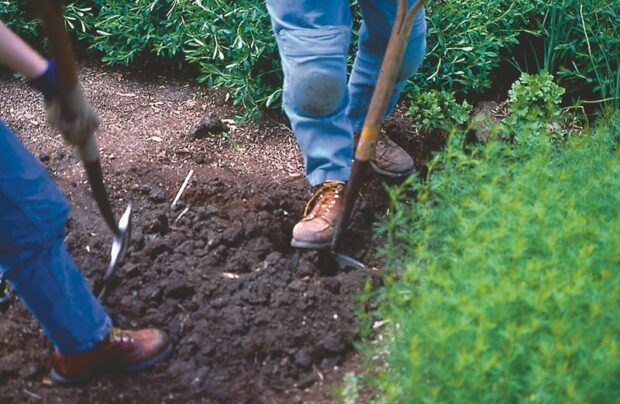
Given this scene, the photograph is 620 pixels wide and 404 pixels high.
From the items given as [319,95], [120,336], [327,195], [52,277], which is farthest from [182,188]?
[52,277]

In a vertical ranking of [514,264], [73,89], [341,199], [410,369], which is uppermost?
[73,89]

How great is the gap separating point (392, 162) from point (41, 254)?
6.07 feet

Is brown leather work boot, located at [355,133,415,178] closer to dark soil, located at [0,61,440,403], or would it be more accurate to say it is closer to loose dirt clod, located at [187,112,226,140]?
dark soil, located at [0,61,440,403]

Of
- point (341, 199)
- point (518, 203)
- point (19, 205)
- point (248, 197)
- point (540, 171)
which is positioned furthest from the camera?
point (248, 197)

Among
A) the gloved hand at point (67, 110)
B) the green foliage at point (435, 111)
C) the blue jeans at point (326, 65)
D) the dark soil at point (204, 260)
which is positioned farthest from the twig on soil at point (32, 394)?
the green foliage at point (435, 111)

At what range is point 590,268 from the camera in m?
2.65

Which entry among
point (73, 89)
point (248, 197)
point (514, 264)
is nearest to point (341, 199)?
point (248, 197)

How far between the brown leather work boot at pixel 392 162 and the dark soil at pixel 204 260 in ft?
0.24

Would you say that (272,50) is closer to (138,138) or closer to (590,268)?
(138,138)

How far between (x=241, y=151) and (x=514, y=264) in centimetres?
187

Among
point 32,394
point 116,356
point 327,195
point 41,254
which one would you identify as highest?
point 41,254

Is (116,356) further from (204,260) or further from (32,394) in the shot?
(204,260)

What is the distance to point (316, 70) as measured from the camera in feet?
10.4

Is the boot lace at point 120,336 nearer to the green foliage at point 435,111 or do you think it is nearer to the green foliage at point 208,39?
the green foliage at point 208,39
